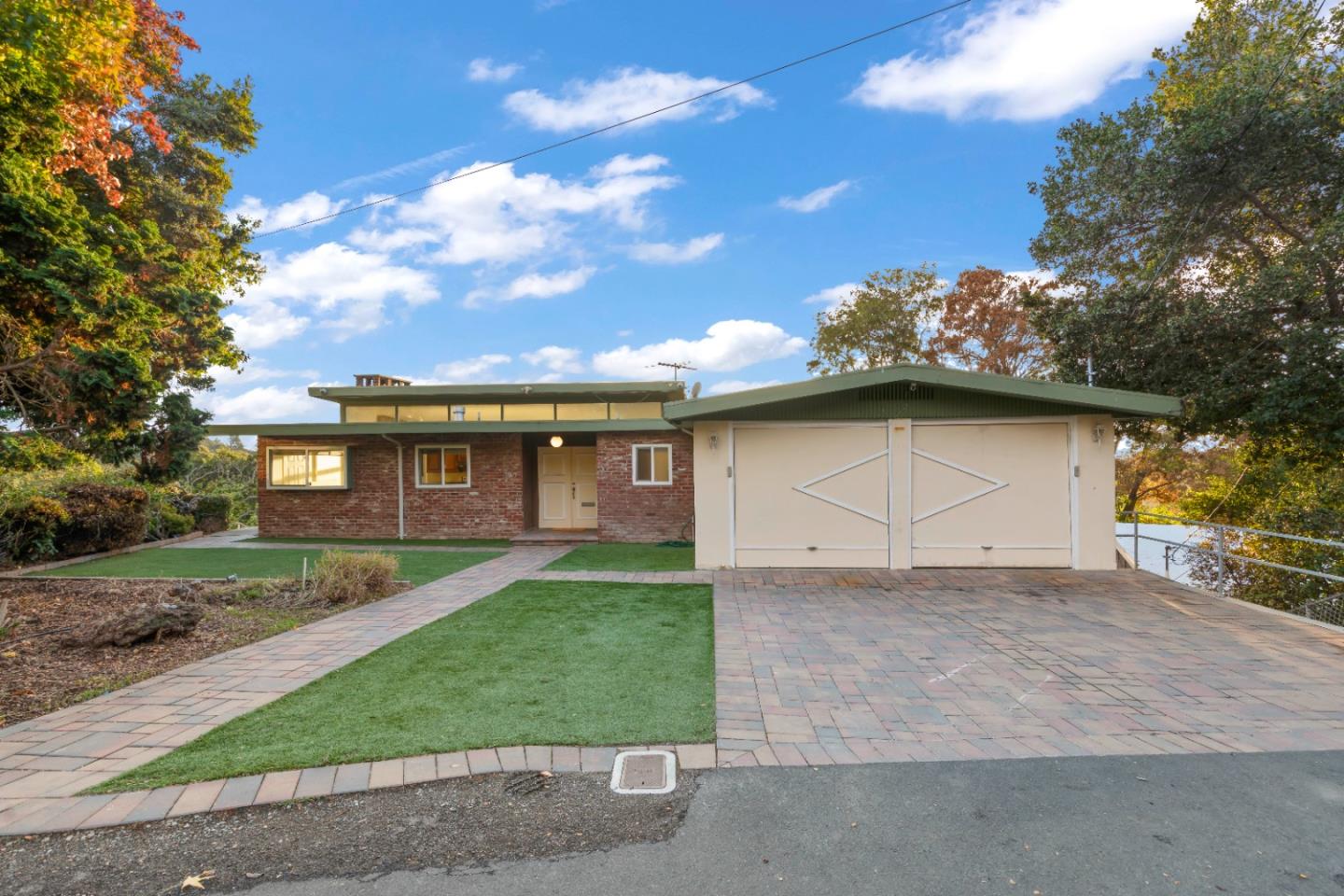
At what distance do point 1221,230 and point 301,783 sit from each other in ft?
52.1

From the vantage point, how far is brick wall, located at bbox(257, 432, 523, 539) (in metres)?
14.8

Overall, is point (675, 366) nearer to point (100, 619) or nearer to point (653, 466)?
point (653, 466)

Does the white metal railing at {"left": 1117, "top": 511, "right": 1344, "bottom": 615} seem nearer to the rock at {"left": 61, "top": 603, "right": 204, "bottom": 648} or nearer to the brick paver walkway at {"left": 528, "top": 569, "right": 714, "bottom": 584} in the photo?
the brick paver walkway at {"left": 528, "top": 569, "right": 714, "bottom": 584}

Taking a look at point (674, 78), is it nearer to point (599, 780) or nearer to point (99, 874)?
point (599, 780)

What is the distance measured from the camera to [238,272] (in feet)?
57.0

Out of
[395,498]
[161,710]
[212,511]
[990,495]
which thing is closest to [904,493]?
[990,495]

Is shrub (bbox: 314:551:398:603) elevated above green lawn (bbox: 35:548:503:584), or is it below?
above

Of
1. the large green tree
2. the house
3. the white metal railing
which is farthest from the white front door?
the white metal railing

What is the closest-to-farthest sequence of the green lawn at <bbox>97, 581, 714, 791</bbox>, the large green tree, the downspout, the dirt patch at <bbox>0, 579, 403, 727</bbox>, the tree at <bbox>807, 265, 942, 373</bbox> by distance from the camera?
the green lawn at <bbox>97, 581, 714, 791</bbox> → the dirt patch at <bbox>0, 579, 403, 727</bbox> → the large green tree → the downspout → the tree at <bbox>807, 265, 942, 373</bbox>

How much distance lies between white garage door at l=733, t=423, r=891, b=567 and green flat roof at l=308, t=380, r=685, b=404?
5620mm

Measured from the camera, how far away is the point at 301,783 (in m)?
3.15

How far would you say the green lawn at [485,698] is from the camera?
11.6ft

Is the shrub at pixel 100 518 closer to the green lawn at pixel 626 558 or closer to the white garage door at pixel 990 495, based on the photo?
the green lawn at pixel 626 558

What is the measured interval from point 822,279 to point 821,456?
50.4 ft
